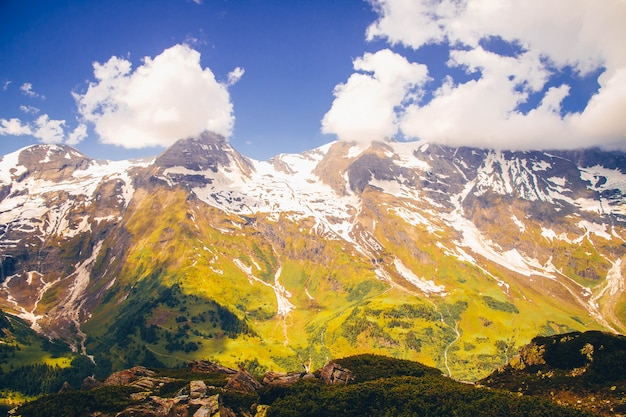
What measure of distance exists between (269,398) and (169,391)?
2906cm

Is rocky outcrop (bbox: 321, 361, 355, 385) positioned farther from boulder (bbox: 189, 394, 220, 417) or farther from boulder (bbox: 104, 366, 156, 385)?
boulder (bbox: 104, 366, 156, 385)

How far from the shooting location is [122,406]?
108m

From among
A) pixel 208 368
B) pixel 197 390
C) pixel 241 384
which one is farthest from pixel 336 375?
pixel 208 368

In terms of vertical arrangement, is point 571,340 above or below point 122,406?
above

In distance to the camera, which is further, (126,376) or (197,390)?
(126,376)

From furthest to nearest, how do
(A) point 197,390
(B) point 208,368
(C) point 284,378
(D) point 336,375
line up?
(B) point 208,368 < (D) point 336,375 < (C) point 284,378 < (A) point 197,390

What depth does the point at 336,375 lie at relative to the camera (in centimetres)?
13425

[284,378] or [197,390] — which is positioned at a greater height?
[197,390]

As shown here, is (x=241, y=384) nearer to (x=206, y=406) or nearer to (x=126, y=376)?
(x=206, y=406)

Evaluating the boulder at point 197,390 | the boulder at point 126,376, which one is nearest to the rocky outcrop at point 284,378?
the boulder at point 197,390

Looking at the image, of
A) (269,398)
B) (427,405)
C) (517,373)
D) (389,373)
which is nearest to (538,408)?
(427,405)

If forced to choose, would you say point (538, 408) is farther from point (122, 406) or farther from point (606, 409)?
point (122, 406)

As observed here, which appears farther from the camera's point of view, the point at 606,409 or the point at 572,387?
the point at 572,387

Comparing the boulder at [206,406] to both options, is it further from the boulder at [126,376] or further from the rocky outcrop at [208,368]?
Answer: the rocky outcrop at [208,368]
